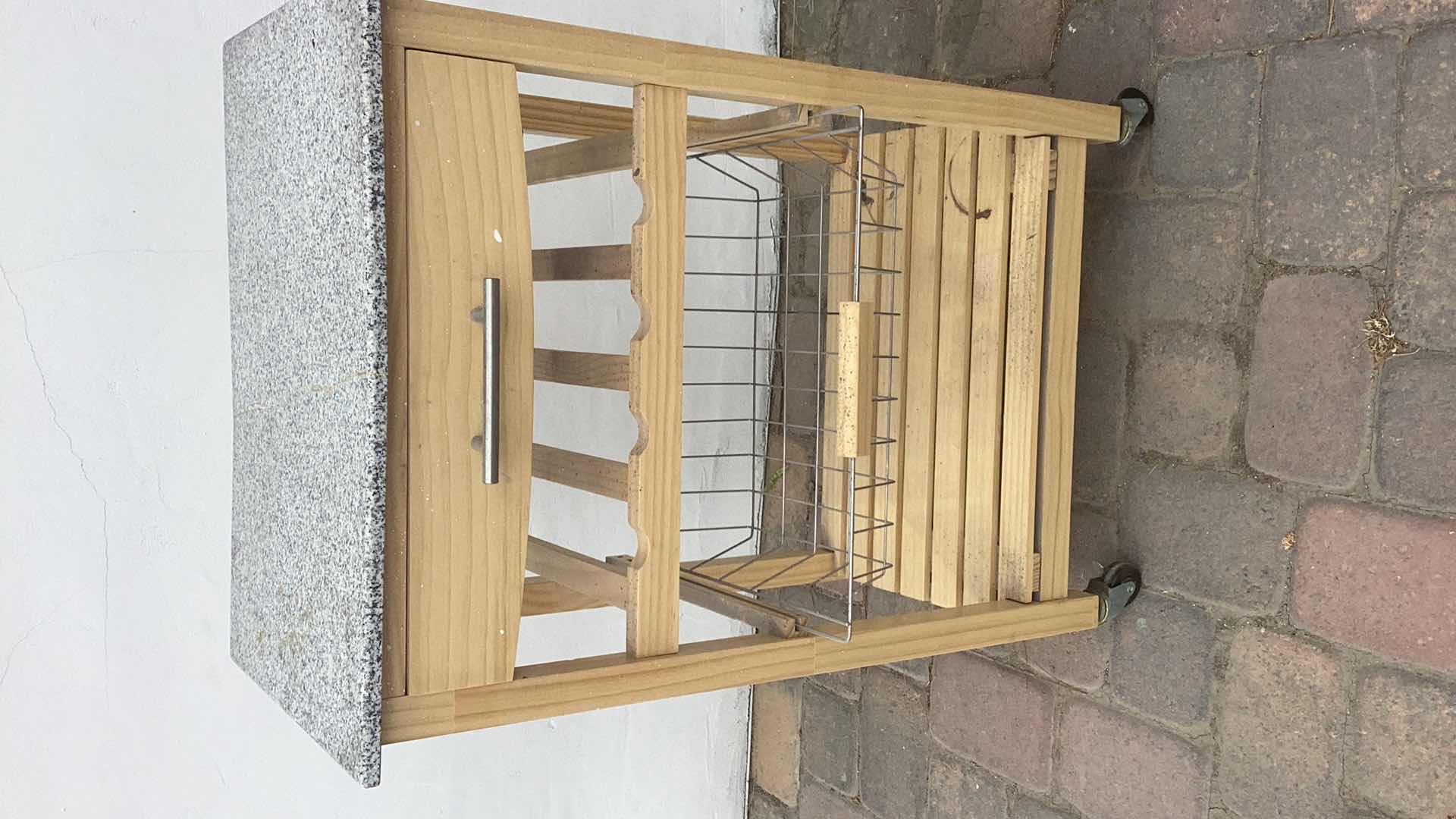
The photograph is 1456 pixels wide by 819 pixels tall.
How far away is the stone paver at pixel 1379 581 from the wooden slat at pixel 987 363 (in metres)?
0.36

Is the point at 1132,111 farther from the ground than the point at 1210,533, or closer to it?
farther from the ground

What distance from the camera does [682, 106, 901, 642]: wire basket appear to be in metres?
1.73

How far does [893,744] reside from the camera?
2.03 m

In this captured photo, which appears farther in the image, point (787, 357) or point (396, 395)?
point (787, 357)

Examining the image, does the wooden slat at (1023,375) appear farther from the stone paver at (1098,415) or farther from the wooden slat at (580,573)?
the wooden slat at (580,573)

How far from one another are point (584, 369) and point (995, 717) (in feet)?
2.91

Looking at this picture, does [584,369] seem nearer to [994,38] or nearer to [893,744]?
[994,38]

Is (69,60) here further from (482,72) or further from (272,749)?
(272,749)

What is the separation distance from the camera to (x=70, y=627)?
167cm

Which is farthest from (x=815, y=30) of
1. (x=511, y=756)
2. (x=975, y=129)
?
(x=511, y=756)

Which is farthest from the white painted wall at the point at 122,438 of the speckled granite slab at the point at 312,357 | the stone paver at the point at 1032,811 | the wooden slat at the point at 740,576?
the stone paver at the point at 1032,811

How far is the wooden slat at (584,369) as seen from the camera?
1269mm

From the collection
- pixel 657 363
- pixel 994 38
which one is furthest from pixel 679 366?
pixel 994 38

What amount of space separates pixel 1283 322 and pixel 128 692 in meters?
1.64
